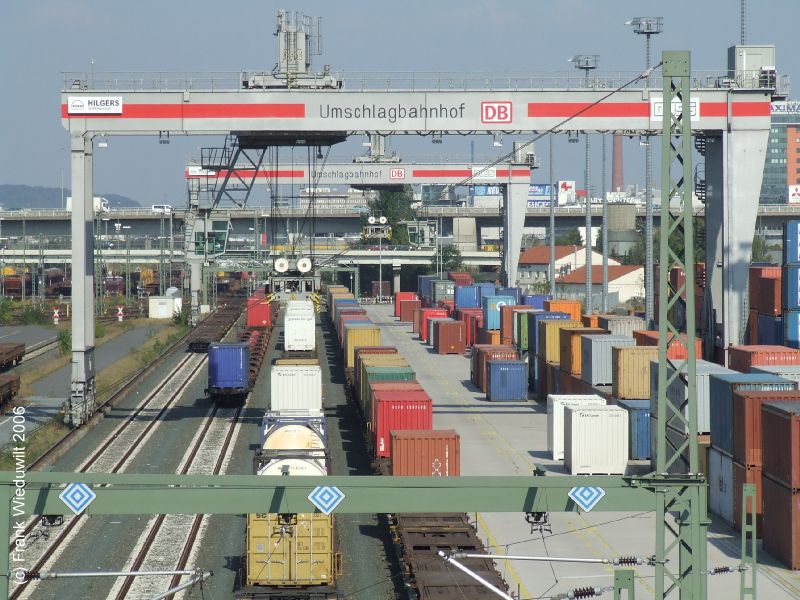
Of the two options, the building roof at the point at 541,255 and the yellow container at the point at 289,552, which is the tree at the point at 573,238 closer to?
the building roof at the point at 541,255

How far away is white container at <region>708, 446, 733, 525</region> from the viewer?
23266 millimetres

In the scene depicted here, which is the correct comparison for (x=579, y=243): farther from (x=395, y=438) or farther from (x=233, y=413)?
(x=395, y=438)

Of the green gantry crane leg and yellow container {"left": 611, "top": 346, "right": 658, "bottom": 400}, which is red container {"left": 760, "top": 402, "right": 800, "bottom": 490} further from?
yellow container {"left": 611, "top": 346, "right": 658, "bottom": 400}

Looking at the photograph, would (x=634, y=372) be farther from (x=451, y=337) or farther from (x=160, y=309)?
(x=160, y=309)

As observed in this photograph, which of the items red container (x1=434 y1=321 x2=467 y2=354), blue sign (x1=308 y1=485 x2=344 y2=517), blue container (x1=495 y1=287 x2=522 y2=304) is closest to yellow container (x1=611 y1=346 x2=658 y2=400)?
blue sign (x1=308 y1=485 x2=344 y2=517)

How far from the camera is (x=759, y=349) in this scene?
3089 cm

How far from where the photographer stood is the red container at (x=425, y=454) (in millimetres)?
24688

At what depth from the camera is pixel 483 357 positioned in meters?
45.6

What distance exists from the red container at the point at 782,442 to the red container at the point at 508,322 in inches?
1239

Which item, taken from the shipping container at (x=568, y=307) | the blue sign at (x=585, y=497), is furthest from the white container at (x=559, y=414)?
the shipping container at (x=568, y=307)

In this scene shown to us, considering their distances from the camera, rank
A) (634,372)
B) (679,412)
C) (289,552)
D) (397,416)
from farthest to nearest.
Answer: (634,372) < (397,416) < (289,552) < (679,412)

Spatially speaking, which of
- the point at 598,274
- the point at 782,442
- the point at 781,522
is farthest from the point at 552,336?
the point at 598,274

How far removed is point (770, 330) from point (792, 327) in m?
3.15

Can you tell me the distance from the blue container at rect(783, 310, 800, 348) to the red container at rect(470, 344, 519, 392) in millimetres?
11833
